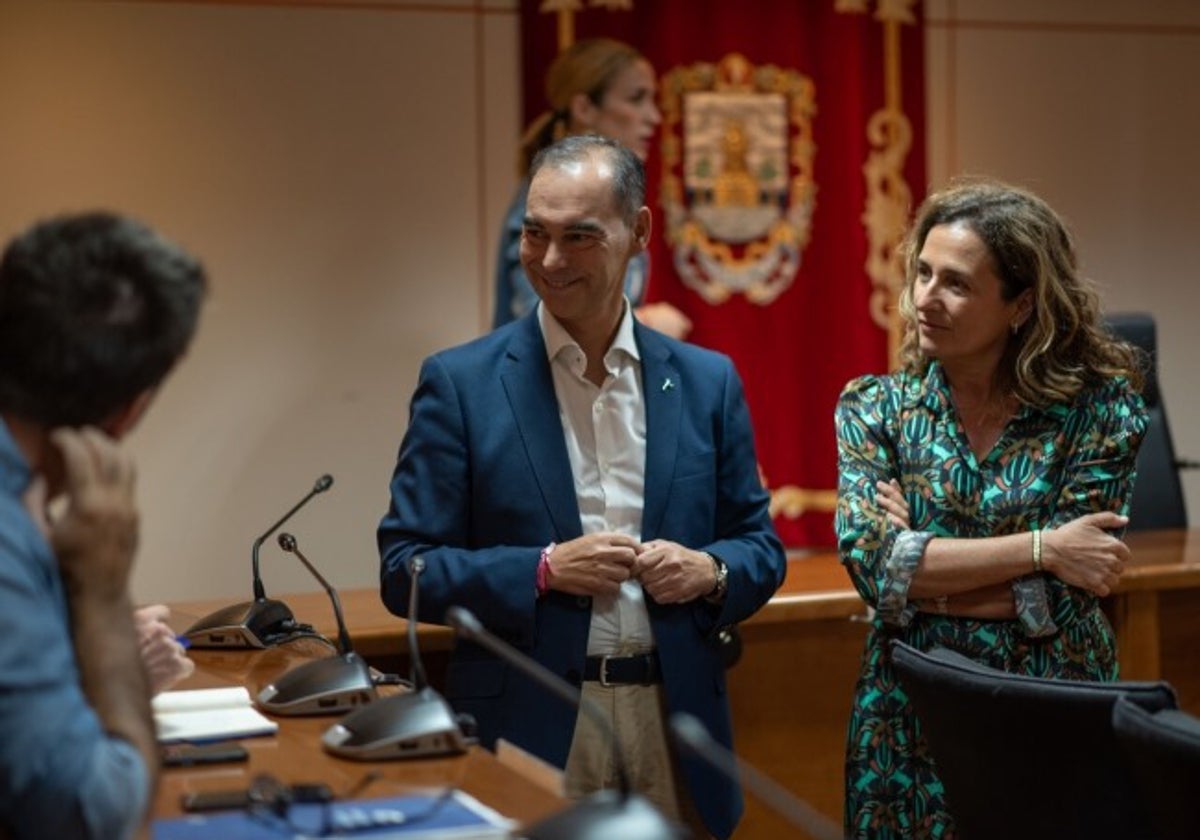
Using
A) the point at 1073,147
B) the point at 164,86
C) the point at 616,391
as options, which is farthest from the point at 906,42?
the point at 616,391

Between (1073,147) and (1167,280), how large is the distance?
62 centimetres

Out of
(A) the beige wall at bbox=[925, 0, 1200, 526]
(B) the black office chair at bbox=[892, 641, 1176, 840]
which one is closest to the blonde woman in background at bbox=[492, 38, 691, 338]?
(A) the beige wall at bbox=[925, 0, 1200, 526]

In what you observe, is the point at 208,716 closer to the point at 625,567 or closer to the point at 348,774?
the point at 348,774

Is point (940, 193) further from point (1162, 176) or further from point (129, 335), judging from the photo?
point (1162, 176)

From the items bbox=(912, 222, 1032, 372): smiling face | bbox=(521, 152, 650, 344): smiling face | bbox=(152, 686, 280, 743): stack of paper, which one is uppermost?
bbox=(521, 152, 650, 344): smiling face

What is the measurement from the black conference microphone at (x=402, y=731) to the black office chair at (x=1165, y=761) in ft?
2.58

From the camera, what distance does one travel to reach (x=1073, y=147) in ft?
21.2

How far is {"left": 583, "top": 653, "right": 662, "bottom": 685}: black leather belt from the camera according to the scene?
2795mm

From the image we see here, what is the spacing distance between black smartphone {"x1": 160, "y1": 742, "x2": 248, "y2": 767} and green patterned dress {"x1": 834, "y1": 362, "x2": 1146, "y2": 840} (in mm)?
1191

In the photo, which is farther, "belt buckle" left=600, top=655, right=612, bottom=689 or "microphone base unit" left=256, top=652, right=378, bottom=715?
"belt buckle" left=600, top=655, right=612, bottom=689

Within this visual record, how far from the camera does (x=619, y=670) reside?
279 cm

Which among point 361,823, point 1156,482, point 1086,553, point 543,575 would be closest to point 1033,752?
point 1086,553

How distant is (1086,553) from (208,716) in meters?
1.42

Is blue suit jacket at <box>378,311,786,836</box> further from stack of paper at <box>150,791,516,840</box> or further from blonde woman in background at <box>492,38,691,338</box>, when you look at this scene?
blonde woman in background at <box>492,38,691,338</box>
